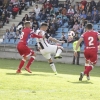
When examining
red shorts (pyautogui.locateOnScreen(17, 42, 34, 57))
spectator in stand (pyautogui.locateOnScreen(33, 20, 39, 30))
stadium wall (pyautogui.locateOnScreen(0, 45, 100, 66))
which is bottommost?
stadium wall (pyautogui.locateOnScreen(0, 45, 100, 66))

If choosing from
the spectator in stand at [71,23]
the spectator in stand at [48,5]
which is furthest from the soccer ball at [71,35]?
the spectator in stand at [48,5]

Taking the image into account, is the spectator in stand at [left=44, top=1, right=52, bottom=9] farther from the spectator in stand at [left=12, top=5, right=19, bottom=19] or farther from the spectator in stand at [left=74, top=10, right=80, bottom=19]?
the spectator in stand at [left=74, top=10, right=80, bottom=19]

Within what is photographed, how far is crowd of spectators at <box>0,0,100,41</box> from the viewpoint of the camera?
31.2 metres

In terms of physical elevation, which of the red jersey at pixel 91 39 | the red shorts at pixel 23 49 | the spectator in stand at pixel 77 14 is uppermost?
the red jersey at pixel 91 39

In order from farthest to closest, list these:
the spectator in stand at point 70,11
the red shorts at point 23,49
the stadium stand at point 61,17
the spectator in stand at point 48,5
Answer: the spectator in stand at point 48,5 < the spectator in stand at point 70,11 < the stadium stand at point 61,17 < the red shorts at point 23,49

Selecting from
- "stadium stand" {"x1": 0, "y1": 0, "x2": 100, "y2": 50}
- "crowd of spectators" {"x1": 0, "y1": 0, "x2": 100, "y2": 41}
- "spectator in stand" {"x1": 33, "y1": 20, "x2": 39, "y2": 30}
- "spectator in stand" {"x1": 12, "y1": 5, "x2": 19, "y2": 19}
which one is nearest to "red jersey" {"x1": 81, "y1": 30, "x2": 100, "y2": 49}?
"stadium stand" {"x1": 0, "y1": 0, "x2": 100, "y2": 50}

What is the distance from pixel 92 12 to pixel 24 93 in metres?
22.0

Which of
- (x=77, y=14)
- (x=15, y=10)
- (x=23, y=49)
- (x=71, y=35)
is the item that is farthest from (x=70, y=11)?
(x=23, y=49)

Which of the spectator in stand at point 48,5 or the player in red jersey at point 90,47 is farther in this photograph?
the spectator in stand at point 48,5

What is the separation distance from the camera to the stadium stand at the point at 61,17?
31109 mm

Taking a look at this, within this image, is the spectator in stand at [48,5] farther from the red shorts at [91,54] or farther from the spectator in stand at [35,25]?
the red shorts at [91,54]

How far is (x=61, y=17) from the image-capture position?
3309cm

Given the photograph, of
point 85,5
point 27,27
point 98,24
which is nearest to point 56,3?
point 85,5

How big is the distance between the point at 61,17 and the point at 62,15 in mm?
423
